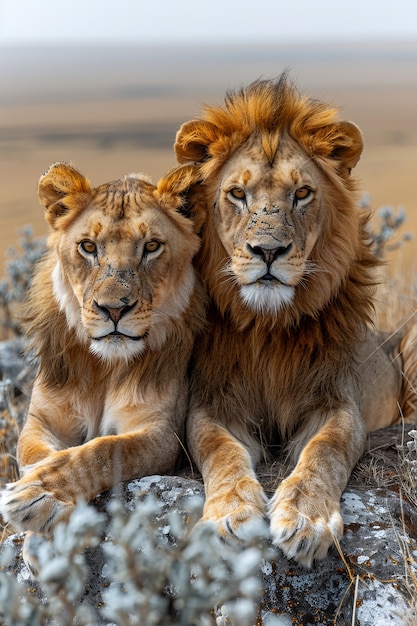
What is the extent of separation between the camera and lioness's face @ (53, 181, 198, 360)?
317cm

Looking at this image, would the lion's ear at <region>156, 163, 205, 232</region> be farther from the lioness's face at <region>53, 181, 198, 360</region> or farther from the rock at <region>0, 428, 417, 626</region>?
the rock at <region>0, 428, 417, 626</region>

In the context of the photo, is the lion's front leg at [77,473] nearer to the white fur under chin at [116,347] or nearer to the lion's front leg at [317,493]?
the white fur under chin at [116,347]

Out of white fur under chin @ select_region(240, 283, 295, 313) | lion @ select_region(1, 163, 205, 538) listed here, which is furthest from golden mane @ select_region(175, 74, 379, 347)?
white fur under chin @ select_region(240, 283, 295, 313)

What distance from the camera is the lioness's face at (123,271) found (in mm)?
3168

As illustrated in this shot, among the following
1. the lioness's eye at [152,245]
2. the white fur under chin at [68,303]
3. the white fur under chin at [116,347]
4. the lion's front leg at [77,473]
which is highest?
the lioness's eye at [152,245]

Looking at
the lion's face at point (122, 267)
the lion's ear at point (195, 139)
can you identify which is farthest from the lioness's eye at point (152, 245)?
the lion's ear at point (195, 139)

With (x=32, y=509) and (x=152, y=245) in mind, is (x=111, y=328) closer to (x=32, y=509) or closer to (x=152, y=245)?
(x=152, y=245)

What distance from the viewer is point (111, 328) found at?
3.16 metres

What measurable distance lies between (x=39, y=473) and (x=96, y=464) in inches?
8.8

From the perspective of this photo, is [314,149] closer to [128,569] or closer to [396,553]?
[396,553]

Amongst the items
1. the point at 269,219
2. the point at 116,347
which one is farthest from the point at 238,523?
the point at 269,219

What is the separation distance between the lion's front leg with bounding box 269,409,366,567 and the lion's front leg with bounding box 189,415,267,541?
8 centimetres

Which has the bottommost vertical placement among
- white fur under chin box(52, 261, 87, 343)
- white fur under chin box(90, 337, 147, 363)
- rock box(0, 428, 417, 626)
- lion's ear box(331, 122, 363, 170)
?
rock box(0, 428, 417, 626)

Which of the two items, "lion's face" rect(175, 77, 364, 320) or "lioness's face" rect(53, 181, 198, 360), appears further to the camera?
"lion's face" rect(175, 77, 364, 320)
